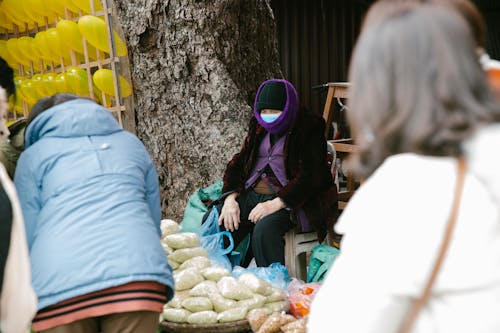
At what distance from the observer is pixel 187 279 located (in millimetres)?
3740

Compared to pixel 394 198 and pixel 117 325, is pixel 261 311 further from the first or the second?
pixel 394 198

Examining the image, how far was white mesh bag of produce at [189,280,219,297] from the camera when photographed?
365cm

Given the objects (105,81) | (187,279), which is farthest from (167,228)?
(105,81)

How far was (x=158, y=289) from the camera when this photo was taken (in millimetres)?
2596

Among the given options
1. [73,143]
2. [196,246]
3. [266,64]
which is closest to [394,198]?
[73,143]

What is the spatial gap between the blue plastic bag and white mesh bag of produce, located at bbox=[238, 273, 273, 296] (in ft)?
1.37

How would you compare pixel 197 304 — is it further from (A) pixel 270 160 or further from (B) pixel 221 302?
(A) pixel 270 160

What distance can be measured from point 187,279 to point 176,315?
26cm

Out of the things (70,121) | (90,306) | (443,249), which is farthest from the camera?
(70,121)

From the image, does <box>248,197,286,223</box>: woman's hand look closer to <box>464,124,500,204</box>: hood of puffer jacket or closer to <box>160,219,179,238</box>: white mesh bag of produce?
<box>160,219,179,238</box>: white mesh bag of produce

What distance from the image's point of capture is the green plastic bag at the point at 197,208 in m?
4.58

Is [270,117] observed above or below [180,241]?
above

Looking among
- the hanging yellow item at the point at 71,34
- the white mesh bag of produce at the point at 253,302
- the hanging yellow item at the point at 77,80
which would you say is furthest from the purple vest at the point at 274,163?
the hanging yellow item at the point at 71,34

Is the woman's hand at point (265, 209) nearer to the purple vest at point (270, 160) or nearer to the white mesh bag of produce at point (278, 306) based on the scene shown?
the purple vest at point (270, 160)
